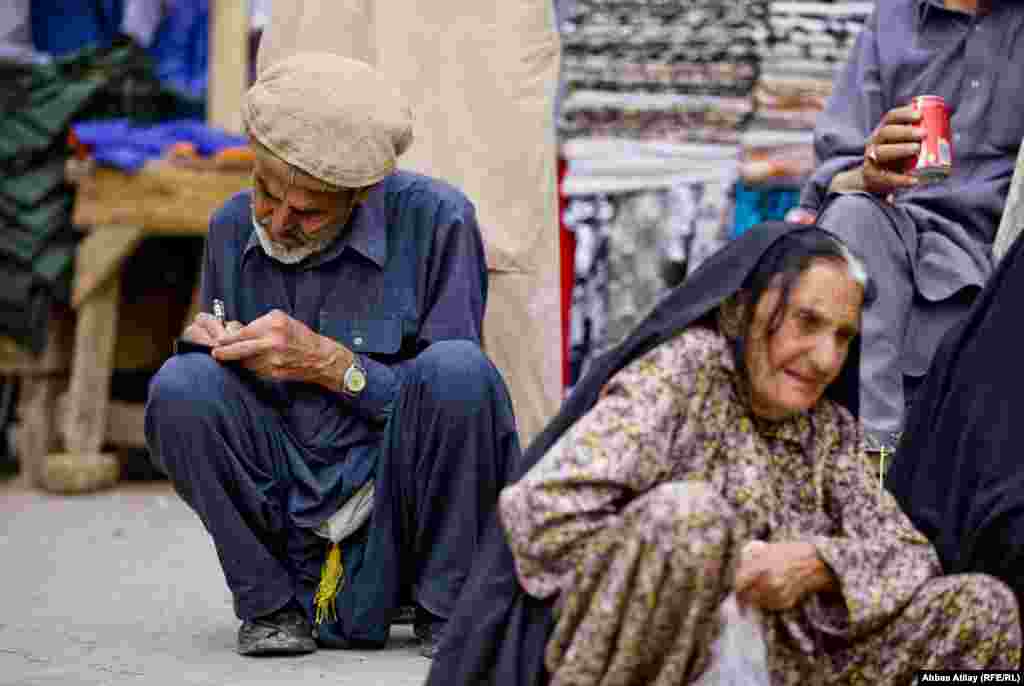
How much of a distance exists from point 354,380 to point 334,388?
51 millimetres

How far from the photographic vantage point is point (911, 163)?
4.07 metres

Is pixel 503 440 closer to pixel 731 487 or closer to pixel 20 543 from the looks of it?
pixel 731 487

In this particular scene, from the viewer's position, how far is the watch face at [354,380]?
12.4 feet

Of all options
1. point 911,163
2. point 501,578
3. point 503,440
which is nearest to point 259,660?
point 503,440

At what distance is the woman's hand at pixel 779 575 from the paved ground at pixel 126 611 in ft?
3.17

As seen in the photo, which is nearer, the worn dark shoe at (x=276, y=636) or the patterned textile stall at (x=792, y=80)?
the worn dark shoe at (x=276, y=636)

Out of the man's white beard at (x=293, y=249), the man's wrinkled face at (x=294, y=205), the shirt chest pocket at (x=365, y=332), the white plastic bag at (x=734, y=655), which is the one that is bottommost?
the white plastic bag at (x=734, y=655)

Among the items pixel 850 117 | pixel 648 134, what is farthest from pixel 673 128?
pixel 850 117

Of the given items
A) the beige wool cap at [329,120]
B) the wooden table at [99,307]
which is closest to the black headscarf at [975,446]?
the beige wool cap at [329,120]

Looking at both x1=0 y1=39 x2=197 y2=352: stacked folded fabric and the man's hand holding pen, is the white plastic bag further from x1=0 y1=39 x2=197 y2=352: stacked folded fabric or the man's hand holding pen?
x1=0 y1=39 x2=197 y2=352: stacked folded fabric

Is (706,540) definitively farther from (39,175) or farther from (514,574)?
(39,175)

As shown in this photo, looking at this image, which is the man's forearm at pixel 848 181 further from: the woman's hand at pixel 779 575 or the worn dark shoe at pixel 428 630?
the woman's hand at pixel 779 575

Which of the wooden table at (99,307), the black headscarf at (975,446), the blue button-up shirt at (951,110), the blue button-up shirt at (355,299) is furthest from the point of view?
the wooden table at (99,307)

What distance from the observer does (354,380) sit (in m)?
3.78
